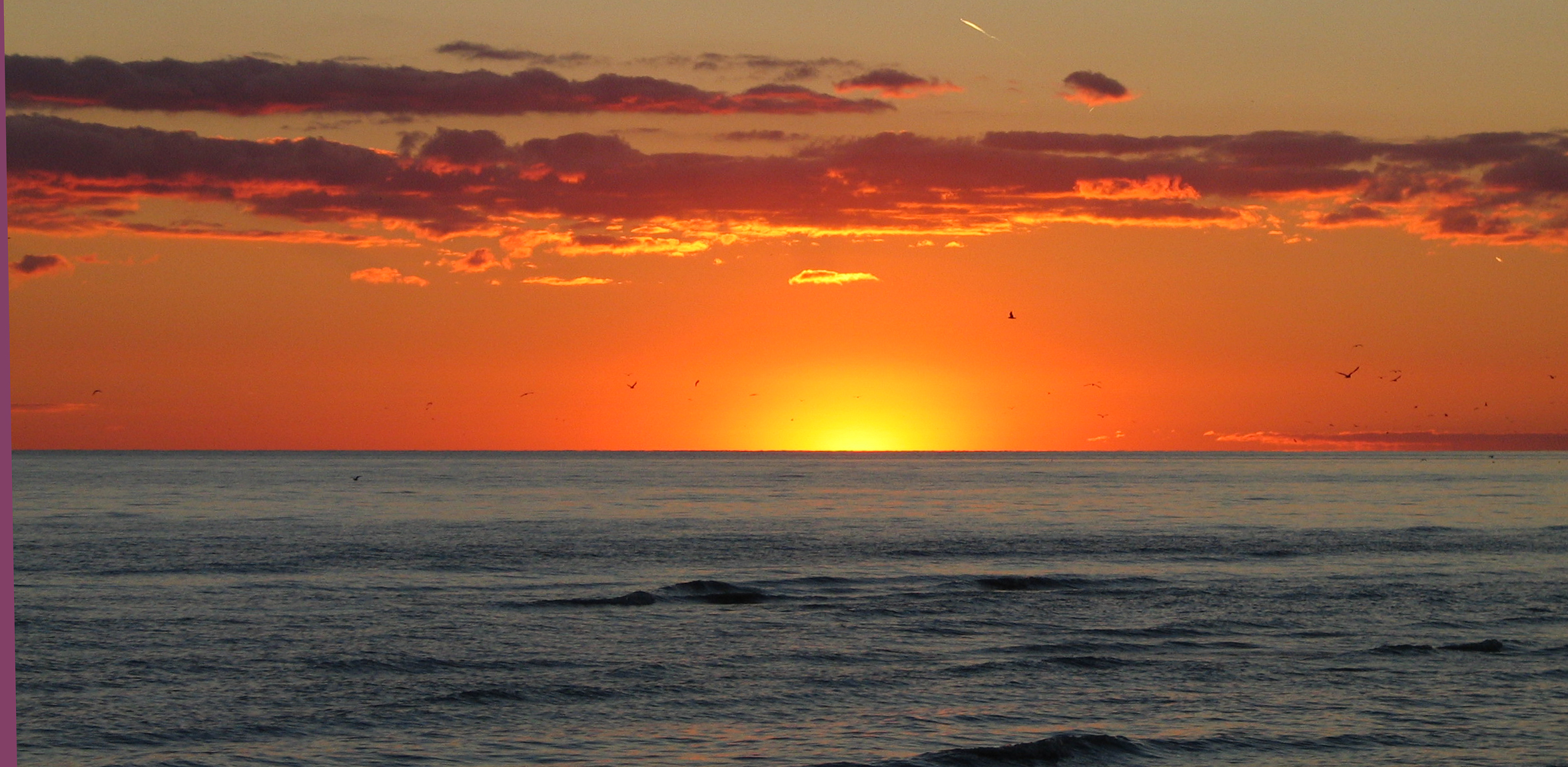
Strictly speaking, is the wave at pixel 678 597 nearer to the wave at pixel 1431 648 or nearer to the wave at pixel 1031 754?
the wave at pixel 1431 648

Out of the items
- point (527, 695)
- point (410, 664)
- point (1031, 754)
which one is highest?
point (410, 664)

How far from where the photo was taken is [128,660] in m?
36.2

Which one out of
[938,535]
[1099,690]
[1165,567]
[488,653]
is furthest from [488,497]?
[1099,690]

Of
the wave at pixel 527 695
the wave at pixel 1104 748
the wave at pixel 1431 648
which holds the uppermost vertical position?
the wave at pixel 1431 648

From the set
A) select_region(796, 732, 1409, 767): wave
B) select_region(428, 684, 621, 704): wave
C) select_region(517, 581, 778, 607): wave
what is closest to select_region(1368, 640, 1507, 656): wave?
select_region(796, 732, 1409, 767): wave

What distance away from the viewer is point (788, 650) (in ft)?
129

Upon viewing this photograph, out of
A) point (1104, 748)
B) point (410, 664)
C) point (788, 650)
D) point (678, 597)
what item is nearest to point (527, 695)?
point (410, 664)

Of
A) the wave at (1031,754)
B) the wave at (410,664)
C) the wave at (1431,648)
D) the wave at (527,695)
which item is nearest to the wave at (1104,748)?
the wave at (1031,754)

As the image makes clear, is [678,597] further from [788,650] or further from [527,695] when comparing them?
[527,695]

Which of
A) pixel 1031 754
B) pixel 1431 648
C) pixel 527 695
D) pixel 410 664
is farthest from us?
pixel 1431 648

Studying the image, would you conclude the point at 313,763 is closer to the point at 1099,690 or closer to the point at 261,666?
the point at 261,666

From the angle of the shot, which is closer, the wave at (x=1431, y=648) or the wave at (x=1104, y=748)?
the wave at (x=1104, y=748)

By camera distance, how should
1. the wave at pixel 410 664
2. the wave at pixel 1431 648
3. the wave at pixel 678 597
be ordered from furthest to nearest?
the wave at pixel 678 597
the wave at pixel 1431 648
the wave at pixel 410 664

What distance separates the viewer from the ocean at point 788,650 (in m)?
28.1
